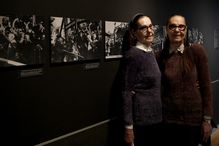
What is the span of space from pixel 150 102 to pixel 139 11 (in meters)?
1.34

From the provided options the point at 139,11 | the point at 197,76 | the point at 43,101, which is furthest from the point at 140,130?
the point at 139,11

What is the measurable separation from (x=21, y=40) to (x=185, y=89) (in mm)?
1399

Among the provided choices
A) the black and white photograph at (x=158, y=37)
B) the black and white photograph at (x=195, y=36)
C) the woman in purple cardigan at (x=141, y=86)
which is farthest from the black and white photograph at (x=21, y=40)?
the black and white photograph at (x=195, y=36)

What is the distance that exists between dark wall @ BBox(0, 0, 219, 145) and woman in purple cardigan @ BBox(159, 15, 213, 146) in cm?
67

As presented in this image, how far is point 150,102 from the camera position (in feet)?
9.52

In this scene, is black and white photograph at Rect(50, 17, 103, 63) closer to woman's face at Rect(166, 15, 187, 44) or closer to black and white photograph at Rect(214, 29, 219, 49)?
woman's face at Rect(166, 15, 187, 44)

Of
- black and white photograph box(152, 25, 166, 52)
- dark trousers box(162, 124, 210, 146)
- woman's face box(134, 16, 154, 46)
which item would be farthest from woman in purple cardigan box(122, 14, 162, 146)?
black and white photograph box(152, 25, 166, 52)

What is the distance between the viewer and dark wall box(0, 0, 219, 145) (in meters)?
2.41

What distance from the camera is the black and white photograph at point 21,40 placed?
230cm

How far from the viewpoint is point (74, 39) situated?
2.90 m

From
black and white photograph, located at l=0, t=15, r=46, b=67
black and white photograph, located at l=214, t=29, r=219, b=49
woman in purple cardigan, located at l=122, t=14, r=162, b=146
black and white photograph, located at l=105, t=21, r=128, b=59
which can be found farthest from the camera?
black and white photograph, located at l=214, t=29, r=219, b=49

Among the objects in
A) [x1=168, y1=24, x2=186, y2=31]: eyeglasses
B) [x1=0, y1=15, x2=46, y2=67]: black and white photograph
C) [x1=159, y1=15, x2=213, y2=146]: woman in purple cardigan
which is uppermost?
[x1=168, y1=24, x2=186, y2=31]: eyeglasses

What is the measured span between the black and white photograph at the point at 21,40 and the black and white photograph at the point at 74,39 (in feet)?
0.46

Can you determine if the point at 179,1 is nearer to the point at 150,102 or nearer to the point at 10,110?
the point at 150,102
